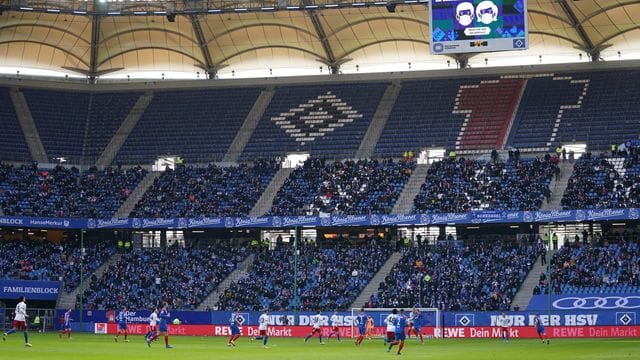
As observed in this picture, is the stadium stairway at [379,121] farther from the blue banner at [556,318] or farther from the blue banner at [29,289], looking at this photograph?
the blue banner at [29,289]

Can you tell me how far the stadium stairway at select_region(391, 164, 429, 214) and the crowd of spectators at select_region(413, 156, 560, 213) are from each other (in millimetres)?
712

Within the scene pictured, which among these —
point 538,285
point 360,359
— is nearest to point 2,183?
point 538,285

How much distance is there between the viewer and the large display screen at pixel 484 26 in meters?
53.2

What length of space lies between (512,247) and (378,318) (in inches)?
488

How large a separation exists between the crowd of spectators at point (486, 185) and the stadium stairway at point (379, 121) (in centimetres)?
693

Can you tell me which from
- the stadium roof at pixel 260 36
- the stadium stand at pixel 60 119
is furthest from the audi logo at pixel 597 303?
the stadium stand at pixel 60 119

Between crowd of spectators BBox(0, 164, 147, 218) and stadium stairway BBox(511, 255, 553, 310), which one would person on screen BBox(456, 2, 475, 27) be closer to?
stadium stairway BBox(511, 255, 553, 310)

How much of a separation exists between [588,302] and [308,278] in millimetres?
20000

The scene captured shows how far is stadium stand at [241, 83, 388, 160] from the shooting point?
8994 cm

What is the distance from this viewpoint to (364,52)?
9106 cm

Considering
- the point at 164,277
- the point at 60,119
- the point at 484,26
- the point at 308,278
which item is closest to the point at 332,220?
the point at 308,278

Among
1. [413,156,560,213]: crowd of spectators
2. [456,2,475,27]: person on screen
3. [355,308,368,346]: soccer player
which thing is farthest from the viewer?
[413,156,560,213]: crowd of spectators

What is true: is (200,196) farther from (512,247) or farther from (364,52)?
(512,247)

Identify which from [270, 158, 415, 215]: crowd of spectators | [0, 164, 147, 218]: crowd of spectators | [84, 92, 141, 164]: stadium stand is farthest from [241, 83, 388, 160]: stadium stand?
[84, 92, 141, 164]: stadium stand
